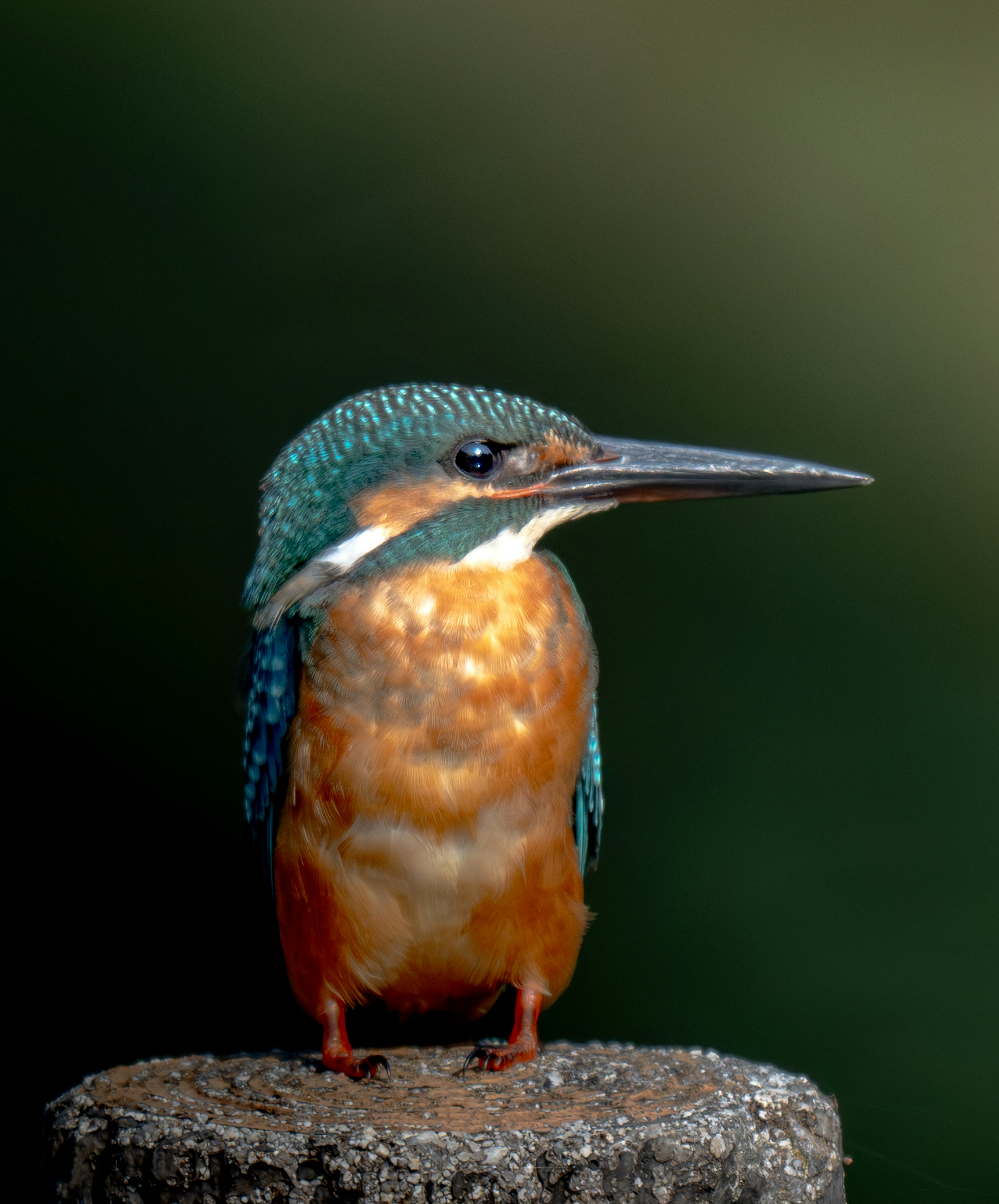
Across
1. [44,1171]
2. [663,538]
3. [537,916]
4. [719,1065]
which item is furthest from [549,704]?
[663,538]

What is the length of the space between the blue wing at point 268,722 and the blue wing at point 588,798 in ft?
1.52

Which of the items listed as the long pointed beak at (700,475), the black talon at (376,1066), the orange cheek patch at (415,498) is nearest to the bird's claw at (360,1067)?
the black talon at (376,1066)

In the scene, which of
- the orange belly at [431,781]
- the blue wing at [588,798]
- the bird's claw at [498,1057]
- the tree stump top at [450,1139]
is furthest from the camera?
the blue wing at [588,798]

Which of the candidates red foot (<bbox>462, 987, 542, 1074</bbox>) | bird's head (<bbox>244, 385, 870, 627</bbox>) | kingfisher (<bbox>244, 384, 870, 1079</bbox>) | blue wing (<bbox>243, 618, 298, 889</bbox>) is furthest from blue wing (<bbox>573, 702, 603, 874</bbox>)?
blue wing (<bbox>243, 618, 298, 889</bbox>)

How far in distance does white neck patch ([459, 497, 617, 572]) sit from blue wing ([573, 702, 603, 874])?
0.94 feet

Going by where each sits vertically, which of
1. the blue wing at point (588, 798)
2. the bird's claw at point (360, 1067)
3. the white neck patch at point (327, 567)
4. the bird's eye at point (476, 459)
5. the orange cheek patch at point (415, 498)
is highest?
the bird's eye at point (476, 459)

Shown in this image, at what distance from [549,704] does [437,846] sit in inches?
9.9

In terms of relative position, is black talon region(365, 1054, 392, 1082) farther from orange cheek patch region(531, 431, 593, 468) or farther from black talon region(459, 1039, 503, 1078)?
orange cheek patch region(531, 431, 593, 468)

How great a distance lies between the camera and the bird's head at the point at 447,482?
1642 millimetres

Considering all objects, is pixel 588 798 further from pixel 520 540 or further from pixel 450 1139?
pixel 450 1139

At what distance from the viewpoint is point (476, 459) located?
65.0 inches

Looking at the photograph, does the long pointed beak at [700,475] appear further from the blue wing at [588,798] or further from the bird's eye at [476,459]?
the blue wing at [588,798]

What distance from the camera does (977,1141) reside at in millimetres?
2348

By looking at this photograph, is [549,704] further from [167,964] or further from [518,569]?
[167,964]
